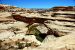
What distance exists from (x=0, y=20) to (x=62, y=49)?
16138 millimetres

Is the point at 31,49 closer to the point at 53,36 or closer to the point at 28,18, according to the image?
the point at 53,36

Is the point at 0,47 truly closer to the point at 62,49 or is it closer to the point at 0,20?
the point at 62,49

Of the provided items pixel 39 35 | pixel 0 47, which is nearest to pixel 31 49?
pixel 0 47

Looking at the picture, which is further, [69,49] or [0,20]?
[0,20]

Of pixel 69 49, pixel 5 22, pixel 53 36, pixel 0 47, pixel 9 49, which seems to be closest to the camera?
pixel 69 49

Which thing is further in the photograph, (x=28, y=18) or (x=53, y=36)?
(x=28, y=18)

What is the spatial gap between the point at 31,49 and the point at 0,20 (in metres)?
14.8

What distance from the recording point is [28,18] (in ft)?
83.4

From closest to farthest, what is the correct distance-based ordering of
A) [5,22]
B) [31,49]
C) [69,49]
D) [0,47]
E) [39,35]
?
[69,49], [31,49], [0,47], [39,35], [5,22]

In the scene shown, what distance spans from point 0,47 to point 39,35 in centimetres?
512

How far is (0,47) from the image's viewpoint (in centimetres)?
1199

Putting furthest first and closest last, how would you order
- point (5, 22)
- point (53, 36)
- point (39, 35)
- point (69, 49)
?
point (5, 22), point (39, 35), point (53, 36), point (69, 49)

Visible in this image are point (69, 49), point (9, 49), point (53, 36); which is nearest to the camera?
point (69, 49)

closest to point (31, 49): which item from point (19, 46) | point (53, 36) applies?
point (19, 46)
